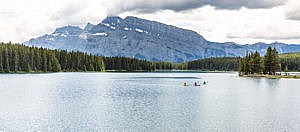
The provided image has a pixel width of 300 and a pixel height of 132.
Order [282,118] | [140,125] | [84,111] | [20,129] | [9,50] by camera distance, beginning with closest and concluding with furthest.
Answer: [20,129] < [140,125] < [282,118] < [84,111] < [9,50]

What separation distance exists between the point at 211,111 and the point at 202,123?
31.3ft

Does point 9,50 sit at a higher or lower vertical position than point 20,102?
higher

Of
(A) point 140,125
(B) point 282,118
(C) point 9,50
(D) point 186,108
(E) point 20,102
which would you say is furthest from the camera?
(C) point 9,50

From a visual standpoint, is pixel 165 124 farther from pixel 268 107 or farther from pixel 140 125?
pixel 268 107

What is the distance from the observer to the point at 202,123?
39562mm

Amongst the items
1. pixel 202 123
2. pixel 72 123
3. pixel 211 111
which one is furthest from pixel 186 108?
pixel 72 123

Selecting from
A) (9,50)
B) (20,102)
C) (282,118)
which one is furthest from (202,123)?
(9,50)

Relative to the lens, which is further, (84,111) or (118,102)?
(118,102)

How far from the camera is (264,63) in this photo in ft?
500

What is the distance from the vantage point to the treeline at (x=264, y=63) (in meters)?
149

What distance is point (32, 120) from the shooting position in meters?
40.9

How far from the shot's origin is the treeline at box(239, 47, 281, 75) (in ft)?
489

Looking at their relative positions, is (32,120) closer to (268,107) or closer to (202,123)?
(202,123)

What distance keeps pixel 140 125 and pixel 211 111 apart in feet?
45.2
